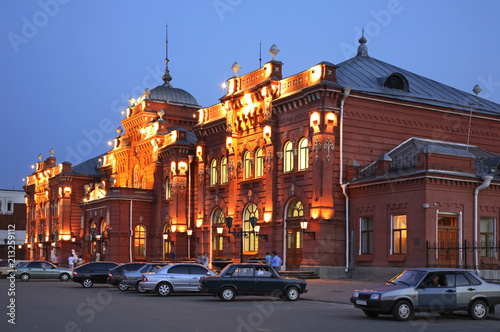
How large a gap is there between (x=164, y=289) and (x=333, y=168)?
47.6 feet

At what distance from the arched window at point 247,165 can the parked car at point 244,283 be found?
829 inches

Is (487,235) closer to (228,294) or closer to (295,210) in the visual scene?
(295,210)

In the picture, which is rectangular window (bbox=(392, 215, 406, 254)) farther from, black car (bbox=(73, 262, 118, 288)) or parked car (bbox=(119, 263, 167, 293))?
black car (bbox=(73, 262, 118, 288))

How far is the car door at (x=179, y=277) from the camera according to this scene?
28.7m

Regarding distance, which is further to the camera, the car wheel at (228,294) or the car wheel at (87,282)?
the car wheel at (87,282)

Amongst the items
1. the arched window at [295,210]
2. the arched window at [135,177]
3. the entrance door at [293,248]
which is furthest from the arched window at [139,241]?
the arched window at [295,210]

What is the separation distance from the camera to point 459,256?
35.1m

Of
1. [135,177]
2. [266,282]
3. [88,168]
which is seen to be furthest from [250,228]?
[88,168]

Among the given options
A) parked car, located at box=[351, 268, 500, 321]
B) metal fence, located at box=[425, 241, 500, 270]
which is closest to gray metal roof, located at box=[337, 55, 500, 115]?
metal fence, located at box=[425, 241, 500, 270]

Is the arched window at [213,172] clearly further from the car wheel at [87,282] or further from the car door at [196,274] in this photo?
the car door at [196,274]

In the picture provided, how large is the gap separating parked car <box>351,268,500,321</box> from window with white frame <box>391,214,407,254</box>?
15.2 meters

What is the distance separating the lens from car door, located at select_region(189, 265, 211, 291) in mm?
28875

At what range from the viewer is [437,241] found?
34.7 m

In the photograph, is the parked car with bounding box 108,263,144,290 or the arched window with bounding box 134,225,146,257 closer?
the parked car with bounding box 108,263,144,290
